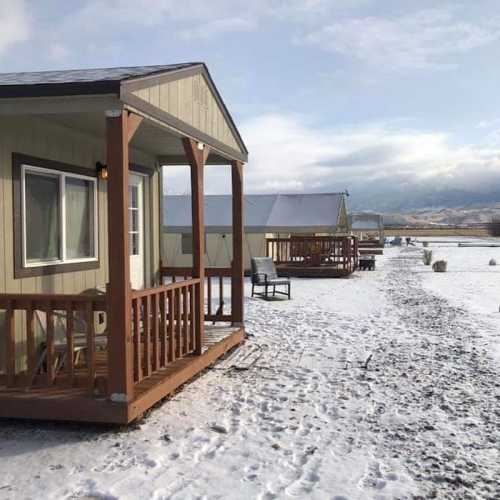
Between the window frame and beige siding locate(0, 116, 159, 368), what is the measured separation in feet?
0.16

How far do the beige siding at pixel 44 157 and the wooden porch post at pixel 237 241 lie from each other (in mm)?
1317

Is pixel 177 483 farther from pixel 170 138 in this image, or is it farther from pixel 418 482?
pixel 170 138

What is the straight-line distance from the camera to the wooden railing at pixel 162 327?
15.9 feet

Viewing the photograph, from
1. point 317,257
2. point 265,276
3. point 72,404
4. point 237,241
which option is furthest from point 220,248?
point 72,404

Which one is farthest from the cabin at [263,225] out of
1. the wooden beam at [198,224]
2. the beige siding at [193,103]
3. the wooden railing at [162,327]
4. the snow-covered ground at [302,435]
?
the wooden railing at [162,327]

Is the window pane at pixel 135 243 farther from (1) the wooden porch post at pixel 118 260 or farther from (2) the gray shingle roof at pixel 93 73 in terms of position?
(1) the wooden porch post at pixel 118 260

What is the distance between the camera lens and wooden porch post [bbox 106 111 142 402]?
14.5ft

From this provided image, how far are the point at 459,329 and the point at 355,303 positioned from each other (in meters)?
3.40

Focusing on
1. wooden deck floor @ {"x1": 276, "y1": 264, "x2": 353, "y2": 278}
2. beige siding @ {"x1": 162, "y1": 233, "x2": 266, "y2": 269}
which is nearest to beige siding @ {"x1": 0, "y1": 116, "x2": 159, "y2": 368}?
wooden deck floor @ {"x1": 276, "y1": 264, "x2": 353, "y2": 278}

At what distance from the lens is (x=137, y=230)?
7930mm

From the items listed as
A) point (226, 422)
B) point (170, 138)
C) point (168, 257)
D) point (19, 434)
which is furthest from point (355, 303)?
point (168, 257)

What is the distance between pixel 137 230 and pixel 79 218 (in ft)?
4.77

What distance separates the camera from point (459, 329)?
923cm

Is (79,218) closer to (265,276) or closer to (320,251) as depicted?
(265,276)
